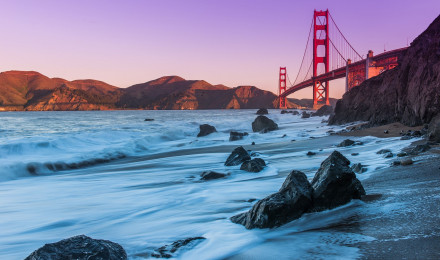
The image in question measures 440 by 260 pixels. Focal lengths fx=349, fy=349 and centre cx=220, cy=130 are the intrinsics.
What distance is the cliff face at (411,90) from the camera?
723cm

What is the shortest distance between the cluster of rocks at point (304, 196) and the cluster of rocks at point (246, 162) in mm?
2392

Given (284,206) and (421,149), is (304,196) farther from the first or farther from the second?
(421,149)

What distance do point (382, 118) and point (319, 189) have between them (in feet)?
27.3

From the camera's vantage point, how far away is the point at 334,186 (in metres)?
2.65

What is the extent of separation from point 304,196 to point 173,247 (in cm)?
98

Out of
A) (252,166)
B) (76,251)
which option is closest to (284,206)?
(76,251)

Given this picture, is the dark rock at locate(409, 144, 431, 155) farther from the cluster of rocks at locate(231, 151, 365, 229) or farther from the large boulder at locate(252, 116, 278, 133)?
the large boulder at locate(252, 116, 278, 133)

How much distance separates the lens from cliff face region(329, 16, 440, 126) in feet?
23.7

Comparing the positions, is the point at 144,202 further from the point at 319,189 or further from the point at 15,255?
the point at 319,189

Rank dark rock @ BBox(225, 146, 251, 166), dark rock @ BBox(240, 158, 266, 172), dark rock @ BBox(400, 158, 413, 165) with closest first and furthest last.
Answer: dark rock @ BBox(400, 158, 413, 165), dark rock @ BBox(240, 158, 266, 172), dark rock @ BBox(225, 146, 251, 166)

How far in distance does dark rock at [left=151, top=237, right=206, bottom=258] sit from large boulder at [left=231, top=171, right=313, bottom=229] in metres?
0.39

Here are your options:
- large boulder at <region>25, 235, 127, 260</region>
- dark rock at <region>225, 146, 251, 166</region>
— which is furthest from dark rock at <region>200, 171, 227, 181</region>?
large boulder at <region>25, 235, 127, 260</region>

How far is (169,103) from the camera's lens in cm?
11912

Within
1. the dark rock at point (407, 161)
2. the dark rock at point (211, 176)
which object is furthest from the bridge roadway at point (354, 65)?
the dark rock at point (211, 176)
